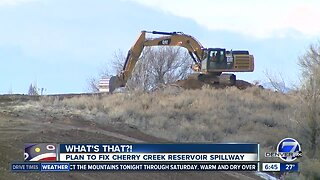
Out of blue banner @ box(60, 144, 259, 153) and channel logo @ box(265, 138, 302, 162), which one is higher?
blue banner @ box(60, 144, 259, 153)

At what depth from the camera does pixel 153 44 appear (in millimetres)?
51375

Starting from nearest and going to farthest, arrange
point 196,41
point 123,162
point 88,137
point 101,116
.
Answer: point 123,162 < point 88,137 < point 101,116 < point 196,41

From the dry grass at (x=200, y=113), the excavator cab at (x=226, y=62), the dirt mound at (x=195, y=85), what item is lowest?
the dry grass at (x=200, y=113)

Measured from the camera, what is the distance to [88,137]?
2198cm

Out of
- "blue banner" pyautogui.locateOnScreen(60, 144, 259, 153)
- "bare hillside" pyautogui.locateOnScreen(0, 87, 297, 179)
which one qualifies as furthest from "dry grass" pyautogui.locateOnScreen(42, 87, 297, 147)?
"blue banner" pyautogui.locateOnScreen(60, 144, 259, 153)

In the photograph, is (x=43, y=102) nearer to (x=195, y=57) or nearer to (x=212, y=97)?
(x=212, y=97)

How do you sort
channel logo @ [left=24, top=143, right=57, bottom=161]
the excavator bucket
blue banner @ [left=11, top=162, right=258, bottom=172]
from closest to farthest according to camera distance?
blue banner @ [left=11, top=162, right=258, bottom=172]
channel logo @ [left=24, top=143, right=57, bottom=161]
the excavator bucket

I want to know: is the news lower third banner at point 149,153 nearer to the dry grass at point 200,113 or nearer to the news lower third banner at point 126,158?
the news lower third banner at point 126,158

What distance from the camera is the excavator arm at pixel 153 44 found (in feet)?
162

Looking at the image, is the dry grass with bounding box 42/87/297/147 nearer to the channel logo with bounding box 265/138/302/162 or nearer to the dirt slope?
the dirt slope

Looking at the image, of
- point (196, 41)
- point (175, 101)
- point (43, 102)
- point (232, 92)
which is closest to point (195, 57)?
point (196, 41)

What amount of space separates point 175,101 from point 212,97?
402cm

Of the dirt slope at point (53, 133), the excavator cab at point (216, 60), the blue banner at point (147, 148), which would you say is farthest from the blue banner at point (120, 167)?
the excavator cab at point (216, 60)

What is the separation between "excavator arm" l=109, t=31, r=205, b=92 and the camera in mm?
49312
